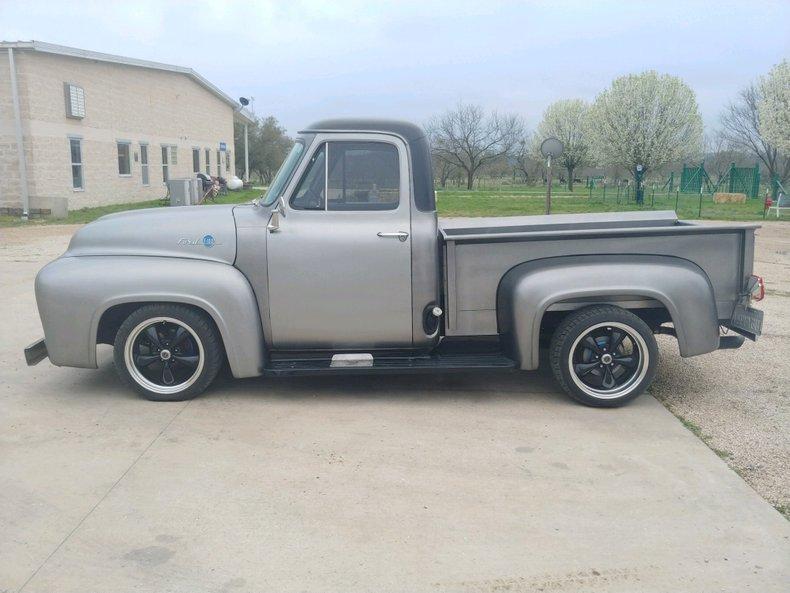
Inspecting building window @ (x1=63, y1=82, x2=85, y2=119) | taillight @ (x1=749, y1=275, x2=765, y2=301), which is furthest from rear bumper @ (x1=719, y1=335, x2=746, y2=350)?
building window @ (x1=63, y1=82, x2=85, y2=119)

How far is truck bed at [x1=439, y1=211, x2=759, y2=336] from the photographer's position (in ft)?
16.8

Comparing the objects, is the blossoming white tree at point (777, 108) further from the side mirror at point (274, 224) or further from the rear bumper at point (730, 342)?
the side mirror at point (274, 224)

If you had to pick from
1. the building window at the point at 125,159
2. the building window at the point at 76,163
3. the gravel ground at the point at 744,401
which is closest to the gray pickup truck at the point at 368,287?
the gravel ground at the point at 744,401

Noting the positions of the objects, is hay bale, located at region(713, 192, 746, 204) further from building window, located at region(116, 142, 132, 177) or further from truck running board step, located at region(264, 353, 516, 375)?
truck running board step, located at region(264, 353, 516, 375)

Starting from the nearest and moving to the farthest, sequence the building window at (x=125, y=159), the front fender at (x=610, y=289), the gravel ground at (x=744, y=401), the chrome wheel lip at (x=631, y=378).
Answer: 1. the gravel ground at (x=744, y=401)
2. the front fender at (x=610, y=289)
3. the chrome wheel lip at (x=631, y=378)
4. the building window at (x=125, y=159)

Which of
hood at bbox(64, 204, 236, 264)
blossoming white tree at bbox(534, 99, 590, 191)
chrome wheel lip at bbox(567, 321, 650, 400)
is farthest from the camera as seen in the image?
blossoming white tree at bbox(534, 99, 590, 191)

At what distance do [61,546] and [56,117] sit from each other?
74.9 ft

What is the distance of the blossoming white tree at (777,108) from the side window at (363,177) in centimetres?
3095

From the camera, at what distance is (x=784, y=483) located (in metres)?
4.08

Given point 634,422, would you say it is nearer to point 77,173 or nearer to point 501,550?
point 501,550

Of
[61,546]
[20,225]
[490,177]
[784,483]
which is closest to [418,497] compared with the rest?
[61,546]

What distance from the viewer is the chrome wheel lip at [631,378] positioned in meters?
5.14

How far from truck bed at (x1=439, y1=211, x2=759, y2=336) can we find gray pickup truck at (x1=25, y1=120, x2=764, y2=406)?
0.01 metres

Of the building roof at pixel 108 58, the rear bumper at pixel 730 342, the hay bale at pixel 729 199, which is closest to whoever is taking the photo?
the rear bumper at pixel 730 342
